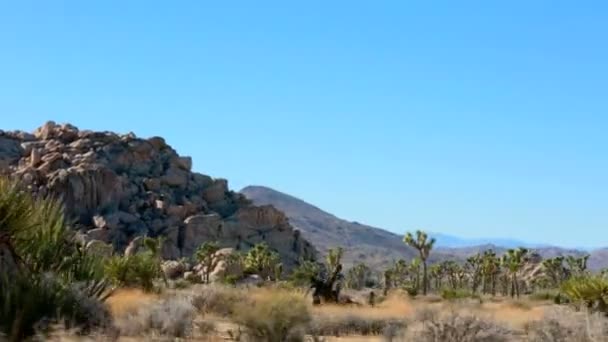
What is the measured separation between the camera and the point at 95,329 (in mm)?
12664

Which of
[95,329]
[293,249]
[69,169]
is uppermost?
[69,169]

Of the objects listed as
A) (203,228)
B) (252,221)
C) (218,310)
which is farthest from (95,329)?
(252,221)

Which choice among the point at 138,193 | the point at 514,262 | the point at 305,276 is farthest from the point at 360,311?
the point at 138,193

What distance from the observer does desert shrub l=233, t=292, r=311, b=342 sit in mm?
14469

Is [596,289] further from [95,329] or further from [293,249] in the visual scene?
[293,249]

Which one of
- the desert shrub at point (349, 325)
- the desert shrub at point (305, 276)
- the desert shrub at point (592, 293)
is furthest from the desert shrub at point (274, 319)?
the desert shrub at point (305, 276)

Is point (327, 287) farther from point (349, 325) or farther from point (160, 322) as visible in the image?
point (160, 322)

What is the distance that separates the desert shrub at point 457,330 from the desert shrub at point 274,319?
201 centimetres

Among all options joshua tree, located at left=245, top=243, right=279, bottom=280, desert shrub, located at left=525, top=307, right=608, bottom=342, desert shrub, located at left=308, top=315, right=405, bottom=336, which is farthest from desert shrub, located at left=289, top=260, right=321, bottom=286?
desert shrub, located at left=525, top=307, right=608, bottom=342

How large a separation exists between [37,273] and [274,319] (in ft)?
13.2

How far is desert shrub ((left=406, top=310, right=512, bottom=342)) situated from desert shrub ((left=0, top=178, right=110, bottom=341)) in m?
5.08

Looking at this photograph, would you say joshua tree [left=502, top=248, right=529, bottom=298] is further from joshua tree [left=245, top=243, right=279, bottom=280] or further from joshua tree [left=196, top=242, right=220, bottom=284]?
joshua tree [left=196, top=242, right=220, bottom=284]

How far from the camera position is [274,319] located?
1448cm

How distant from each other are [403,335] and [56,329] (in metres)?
6.13
